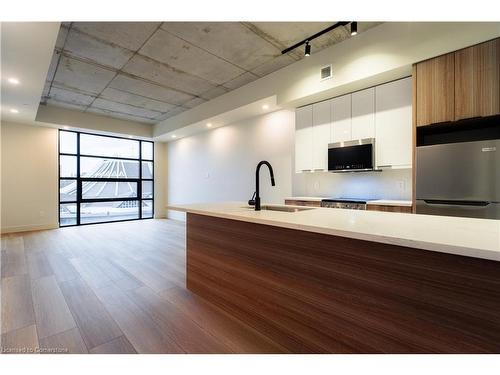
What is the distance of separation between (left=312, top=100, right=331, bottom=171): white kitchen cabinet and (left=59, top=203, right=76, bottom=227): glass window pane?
20.9ft

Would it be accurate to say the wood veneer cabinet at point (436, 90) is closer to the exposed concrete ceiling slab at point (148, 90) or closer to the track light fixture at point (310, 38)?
the track light fixture at point (310, 38)

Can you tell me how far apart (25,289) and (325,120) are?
425cm

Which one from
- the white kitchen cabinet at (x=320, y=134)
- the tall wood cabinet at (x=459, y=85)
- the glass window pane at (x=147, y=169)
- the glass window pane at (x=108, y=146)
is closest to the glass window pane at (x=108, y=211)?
the glass window pane at (x=147, y=169)

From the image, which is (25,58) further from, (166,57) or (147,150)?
(147,150)

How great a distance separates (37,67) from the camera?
3.03 metres

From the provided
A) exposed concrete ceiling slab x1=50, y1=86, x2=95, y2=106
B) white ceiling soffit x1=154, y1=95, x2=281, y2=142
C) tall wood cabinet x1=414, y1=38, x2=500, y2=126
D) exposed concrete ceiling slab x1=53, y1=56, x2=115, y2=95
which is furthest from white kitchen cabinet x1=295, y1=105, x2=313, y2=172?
exposed concrete ceiling slab x1=50, y1=86, x2=95, y2=106

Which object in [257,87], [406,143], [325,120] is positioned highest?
[257,87]

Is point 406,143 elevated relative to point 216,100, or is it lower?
lower

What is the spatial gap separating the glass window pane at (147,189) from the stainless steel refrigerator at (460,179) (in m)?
7.27

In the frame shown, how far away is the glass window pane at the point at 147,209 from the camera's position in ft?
25.1

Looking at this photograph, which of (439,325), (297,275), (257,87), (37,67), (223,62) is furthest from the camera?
(257,87)
